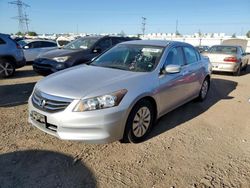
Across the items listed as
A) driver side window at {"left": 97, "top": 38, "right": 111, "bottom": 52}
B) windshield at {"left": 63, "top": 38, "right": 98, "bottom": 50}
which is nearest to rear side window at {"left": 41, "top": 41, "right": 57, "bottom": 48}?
windshield at {"left": 63, "top": 38, "right": 98, "bottom": 50}

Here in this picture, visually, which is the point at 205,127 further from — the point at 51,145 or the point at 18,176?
the point at 18,176

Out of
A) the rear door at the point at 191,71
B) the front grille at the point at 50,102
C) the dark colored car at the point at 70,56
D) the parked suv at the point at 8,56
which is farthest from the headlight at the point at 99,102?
the parked suv at the point at 8,56

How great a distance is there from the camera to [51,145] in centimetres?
360

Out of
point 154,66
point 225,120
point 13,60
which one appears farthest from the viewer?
point 13,60

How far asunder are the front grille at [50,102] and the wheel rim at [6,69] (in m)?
6.24

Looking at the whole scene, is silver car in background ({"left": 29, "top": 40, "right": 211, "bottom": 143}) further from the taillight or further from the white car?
the white car

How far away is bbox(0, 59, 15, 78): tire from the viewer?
28.6ft

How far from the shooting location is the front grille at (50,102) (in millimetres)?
3119

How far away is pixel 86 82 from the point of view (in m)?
3.48

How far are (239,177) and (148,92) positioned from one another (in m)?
1.67

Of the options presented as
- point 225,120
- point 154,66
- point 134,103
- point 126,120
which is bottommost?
point 225,120

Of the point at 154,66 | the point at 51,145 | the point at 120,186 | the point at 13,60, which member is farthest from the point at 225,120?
the point at 13,60

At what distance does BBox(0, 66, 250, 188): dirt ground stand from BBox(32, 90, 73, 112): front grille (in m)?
0.66

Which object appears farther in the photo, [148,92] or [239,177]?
[148,92]
